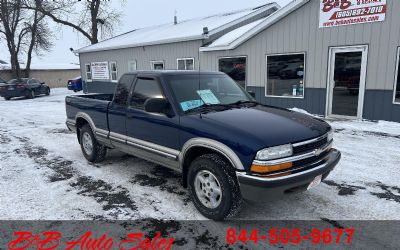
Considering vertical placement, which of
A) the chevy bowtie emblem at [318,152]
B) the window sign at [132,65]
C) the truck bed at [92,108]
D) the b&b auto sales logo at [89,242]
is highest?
the window sign at [132,65]

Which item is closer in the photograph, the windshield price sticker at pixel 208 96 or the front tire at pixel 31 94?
the windshield price sticker at pixel 208 96

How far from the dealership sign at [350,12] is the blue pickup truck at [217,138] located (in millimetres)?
6761

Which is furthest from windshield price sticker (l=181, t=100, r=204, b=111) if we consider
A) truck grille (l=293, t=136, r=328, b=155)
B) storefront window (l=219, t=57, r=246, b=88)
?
storefront window (l=219, t=57, r=246, b=88)

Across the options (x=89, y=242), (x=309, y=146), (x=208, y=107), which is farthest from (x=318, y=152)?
(x=89, y=242)

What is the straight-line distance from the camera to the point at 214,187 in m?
3.71

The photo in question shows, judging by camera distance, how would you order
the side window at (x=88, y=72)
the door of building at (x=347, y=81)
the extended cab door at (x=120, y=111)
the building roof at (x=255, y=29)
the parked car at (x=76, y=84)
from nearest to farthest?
the extended cab door at (x=120, y=111) → the door of building at (x=347, y=81) → the building roof at (x=255, y=29) → the side window at (x=88, y=72) → the parked car at (x=76, y=84)

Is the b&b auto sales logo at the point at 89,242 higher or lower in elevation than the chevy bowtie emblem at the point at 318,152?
lower

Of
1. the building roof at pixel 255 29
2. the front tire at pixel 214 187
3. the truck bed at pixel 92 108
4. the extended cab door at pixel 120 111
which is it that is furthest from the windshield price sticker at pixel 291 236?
the building roof at pixel 255 29

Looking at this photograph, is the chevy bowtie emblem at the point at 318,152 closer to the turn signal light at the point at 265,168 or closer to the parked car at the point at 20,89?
the turn signal light at the point at 265,168

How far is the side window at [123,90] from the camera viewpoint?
516 centimetres

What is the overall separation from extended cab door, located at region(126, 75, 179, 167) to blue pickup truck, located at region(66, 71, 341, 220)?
0.6 inches

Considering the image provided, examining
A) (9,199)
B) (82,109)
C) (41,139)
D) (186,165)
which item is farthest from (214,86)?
(41,139)

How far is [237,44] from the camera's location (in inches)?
504

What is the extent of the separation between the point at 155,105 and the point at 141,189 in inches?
59.2
